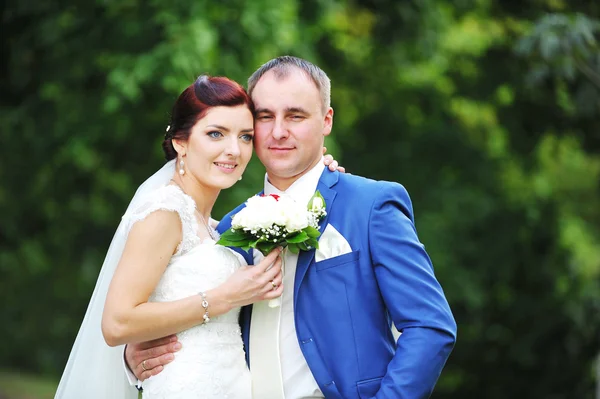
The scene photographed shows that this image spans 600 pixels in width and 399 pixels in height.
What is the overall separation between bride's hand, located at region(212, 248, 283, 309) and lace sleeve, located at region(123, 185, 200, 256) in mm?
271

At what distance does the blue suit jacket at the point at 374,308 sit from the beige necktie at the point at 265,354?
0.16 meters

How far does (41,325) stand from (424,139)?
689 cm

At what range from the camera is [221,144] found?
3879 mm

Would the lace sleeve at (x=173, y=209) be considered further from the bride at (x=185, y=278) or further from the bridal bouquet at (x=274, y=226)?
the bridal bouquet at (x=274, y=226)

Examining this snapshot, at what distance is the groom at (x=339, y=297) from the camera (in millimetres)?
3479

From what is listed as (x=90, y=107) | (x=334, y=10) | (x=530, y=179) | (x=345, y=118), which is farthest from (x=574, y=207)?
(x=90, y=107)

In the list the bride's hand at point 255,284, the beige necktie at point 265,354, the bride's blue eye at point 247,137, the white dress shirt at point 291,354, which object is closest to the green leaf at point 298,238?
the bride's hand at point 255,284

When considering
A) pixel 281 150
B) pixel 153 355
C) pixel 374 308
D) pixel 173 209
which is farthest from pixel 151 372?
pixel 281 150

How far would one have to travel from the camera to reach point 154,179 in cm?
402

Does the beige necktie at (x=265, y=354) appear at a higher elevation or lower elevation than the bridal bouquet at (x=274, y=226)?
lower

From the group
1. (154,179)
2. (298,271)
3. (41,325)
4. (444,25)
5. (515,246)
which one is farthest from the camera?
(41,325)

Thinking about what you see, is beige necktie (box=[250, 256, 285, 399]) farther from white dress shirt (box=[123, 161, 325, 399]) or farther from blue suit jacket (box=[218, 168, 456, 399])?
blue suit jacket (box=[218, 168, 456, 399])

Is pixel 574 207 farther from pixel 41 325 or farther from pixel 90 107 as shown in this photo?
pixel 41 325

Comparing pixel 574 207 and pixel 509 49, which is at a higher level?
pixel 509 49
